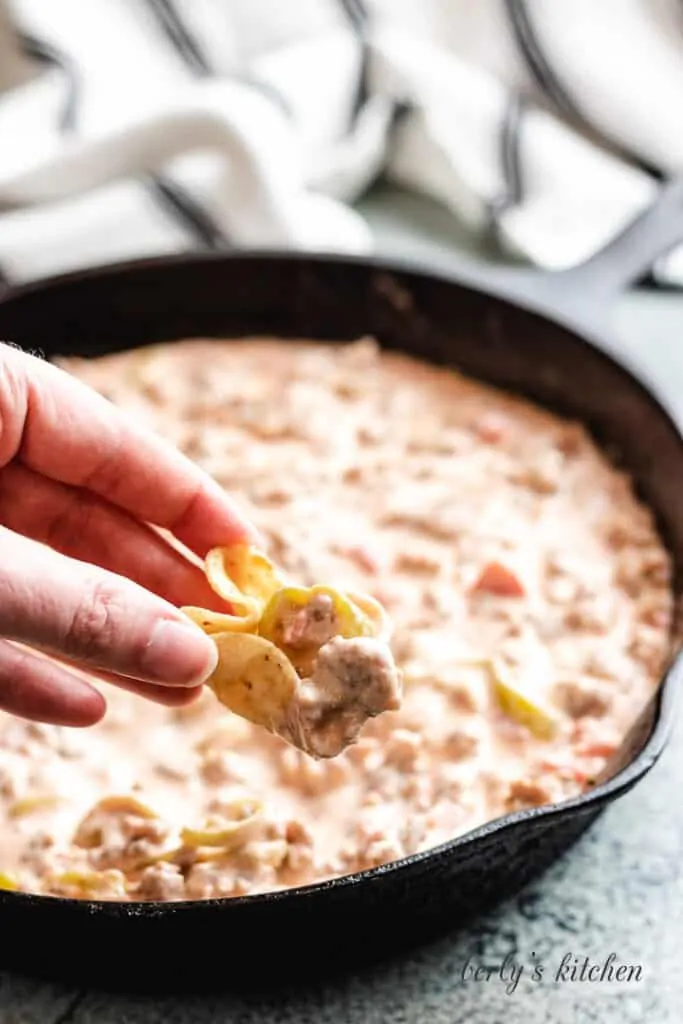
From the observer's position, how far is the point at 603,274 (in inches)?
68.7

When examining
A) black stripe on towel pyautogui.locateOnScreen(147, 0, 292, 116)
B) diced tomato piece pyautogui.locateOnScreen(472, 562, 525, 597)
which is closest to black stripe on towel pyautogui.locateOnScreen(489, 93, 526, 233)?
black stripe on towel pyautogui.locateOnScreen(147, 0, 292, 116)

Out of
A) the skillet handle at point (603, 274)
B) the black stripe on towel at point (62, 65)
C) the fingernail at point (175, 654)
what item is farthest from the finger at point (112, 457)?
the black stripe on towel at point (62, 65)

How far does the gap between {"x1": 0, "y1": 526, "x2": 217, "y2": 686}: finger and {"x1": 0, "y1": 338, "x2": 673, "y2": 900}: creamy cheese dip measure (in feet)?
0.99

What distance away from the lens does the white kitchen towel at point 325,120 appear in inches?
78.8

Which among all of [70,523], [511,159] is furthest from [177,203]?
[70,523]

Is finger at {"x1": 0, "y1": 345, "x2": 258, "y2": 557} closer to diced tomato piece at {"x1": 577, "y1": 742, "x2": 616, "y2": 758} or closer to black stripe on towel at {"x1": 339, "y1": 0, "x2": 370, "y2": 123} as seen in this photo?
diced tomato piece at {"x1": 577, "y1": 742, "x2": 616, "y2": 758}

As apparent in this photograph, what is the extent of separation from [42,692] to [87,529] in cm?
19

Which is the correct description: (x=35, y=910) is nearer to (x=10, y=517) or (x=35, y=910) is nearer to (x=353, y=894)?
(x=353, y=894)

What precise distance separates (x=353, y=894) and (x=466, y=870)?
0.34 feet

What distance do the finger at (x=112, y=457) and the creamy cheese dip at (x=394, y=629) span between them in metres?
0.23

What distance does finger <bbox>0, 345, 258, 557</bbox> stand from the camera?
4.09 ft

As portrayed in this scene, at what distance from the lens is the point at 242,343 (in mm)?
1946

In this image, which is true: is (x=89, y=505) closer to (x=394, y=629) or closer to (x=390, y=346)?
(x=394, y=629)

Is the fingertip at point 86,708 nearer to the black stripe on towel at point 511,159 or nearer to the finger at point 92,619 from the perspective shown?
the finger at point 92,619
